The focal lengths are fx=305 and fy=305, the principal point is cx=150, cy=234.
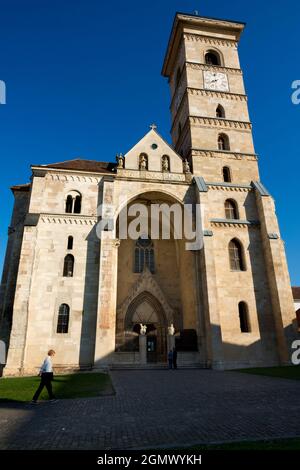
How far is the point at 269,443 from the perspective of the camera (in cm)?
438

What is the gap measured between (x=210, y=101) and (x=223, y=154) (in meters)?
5.90

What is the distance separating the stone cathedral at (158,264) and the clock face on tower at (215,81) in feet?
0.48

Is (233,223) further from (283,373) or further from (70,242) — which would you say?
(70,242)

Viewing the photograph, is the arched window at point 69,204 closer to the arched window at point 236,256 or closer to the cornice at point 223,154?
the cornice at point 223,154

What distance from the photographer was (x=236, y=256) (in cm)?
2277

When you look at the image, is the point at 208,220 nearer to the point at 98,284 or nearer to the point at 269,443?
the point at 98,284

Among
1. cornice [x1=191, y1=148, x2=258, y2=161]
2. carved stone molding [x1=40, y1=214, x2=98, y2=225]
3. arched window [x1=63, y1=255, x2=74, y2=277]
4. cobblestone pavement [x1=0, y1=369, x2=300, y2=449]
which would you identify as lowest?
cobblestone pavement [x1=0, y1=369, x2=300, y2=449]

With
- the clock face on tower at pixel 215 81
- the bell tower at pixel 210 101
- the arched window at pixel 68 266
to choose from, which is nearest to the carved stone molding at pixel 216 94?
the bell tower at pixel 210 101

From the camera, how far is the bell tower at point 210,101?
84.9ft

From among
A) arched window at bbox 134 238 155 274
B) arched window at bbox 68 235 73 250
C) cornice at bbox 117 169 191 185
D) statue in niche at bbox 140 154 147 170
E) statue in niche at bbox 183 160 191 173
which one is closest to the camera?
arched window at bbox 68 235 73 250

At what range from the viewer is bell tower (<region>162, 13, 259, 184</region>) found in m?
25.9

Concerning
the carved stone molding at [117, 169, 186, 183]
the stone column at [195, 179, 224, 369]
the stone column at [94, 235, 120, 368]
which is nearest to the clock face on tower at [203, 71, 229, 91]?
the carved stone molding at [117, 169, 186, 183]

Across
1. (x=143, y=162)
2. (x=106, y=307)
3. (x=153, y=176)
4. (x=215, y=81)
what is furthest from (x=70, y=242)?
(x=215, y=81)

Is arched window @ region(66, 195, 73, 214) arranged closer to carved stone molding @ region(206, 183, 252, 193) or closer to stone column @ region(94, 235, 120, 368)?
stone column @ region(94, 235, 120, 368)
